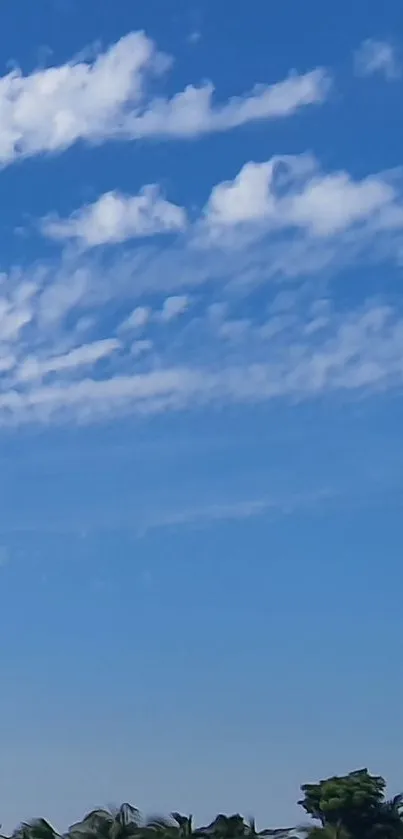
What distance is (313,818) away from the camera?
61094 millimetres

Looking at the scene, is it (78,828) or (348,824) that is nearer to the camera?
(78,828)

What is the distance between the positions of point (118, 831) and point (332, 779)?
1309 centimetres

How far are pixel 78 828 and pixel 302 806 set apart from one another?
13276 mm

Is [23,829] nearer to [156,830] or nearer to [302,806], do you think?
[156,830]

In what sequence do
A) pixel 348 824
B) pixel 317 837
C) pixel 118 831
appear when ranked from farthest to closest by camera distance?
1. pixel 348 824
2. pixel 317 837
3. pixel 118 831

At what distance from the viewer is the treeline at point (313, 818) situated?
52.4 m

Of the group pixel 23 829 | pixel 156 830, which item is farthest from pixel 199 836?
pixel 23 829

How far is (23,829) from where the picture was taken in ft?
174

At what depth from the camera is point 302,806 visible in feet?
204

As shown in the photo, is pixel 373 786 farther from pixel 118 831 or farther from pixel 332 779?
pixel 118 831

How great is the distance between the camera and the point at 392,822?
2330 inches

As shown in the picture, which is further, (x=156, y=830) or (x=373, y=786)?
(x=373, y=786)

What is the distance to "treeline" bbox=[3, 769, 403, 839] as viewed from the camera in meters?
52.4

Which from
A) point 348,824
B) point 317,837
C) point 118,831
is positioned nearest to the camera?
point 118,831
